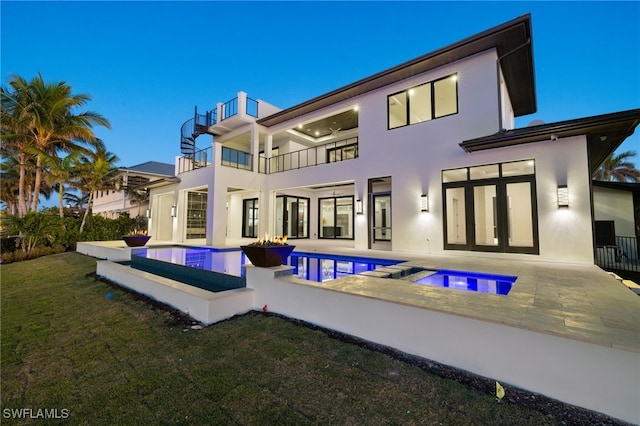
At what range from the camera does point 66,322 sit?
4586 millimetres

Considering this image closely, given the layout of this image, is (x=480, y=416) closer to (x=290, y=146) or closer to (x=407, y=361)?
(x=407, y=361)

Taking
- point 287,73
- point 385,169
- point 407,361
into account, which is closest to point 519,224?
point 385,169

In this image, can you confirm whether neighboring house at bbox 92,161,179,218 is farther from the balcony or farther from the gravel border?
the gravel border

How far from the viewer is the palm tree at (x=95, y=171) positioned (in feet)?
48.2

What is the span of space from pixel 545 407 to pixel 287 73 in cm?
5809

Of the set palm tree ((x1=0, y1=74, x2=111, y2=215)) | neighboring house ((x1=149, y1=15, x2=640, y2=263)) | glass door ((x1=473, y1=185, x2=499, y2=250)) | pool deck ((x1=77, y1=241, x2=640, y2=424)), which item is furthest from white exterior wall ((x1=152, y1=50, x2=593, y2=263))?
palm tree ((x1=0, y1=74, x2=111, y2=215))

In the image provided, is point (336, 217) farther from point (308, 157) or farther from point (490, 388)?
point (490, 388)

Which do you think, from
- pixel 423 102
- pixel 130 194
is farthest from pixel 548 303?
pixel 130 194


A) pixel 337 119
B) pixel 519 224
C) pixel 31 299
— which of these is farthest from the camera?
pixel 337 119

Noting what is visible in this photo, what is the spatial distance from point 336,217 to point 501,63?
1016 centimetres

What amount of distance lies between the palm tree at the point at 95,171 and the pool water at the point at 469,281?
1612cm

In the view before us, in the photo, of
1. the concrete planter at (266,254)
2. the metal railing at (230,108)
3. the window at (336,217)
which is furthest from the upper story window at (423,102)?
the metal railing at (230,108)

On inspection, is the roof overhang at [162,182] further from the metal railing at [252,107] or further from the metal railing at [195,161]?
the metal railing at [252,107]

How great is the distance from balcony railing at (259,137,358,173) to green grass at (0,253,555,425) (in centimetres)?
1126
